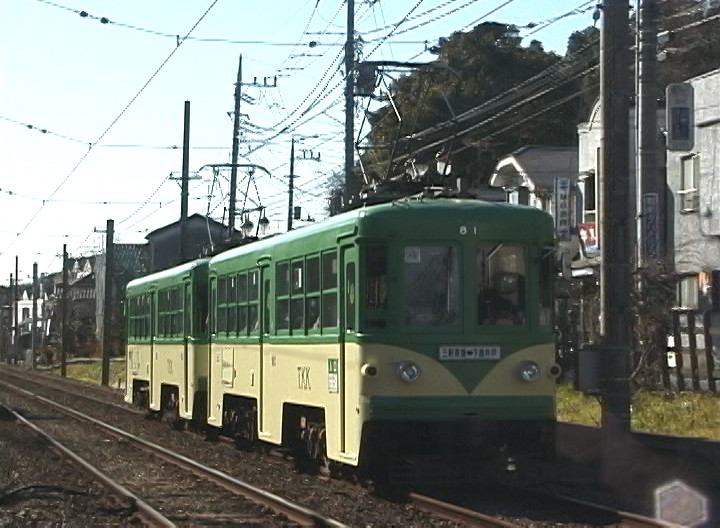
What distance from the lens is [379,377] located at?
13.1 m

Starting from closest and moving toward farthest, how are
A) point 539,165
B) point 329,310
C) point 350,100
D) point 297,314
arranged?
point 329,310, point 297,314, point 350,100, point 539,165

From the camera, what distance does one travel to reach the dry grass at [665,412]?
19.1 meters

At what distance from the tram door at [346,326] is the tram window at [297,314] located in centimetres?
147

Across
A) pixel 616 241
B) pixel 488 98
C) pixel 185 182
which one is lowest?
pixel 616 241

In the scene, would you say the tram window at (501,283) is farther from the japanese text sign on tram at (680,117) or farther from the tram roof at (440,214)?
the japanese text sign on tram at (680,117)

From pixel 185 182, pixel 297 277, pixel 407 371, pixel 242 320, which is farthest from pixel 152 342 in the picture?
pixel 407 371

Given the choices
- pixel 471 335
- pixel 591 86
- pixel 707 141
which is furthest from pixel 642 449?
pixel 591 86

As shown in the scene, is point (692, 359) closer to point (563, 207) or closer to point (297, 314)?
point (563, 207)

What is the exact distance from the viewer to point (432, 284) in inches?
528

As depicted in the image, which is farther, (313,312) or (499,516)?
Result: (313,312)

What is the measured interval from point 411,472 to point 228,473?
4497mm

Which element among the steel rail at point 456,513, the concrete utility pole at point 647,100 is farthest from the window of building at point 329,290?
the concrete utility pole at point 647,100

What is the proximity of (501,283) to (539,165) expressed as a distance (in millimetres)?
33174

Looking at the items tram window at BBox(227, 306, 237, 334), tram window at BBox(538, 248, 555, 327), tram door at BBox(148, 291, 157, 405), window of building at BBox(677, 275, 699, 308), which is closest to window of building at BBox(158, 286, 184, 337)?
tram door at BBox(148, 291, 157, 405)
